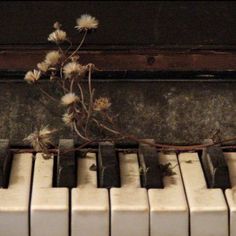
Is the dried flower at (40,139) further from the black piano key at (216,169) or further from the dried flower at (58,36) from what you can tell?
the black piano key at (216,169)

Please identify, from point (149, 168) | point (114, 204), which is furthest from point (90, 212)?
point (149, 168)

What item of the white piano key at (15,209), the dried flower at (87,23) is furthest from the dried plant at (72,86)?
the white piano key at (15,209)

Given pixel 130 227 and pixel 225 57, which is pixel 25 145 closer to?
pixel 130 227

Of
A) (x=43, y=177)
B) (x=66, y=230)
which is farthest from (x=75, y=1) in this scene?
(x=66, y=230)

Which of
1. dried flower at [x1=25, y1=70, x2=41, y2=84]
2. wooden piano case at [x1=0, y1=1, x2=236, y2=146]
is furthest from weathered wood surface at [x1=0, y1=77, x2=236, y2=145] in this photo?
dried flower at [x1=25, y1=70, x2=41, y2=84]

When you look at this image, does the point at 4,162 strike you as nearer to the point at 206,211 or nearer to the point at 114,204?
the point at 114,204

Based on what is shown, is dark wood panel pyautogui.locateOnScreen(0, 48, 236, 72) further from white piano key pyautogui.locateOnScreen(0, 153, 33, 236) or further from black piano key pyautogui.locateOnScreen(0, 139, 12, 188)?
white piano key pyautogui.locateOnScreen(0, 153, 33, 236)
